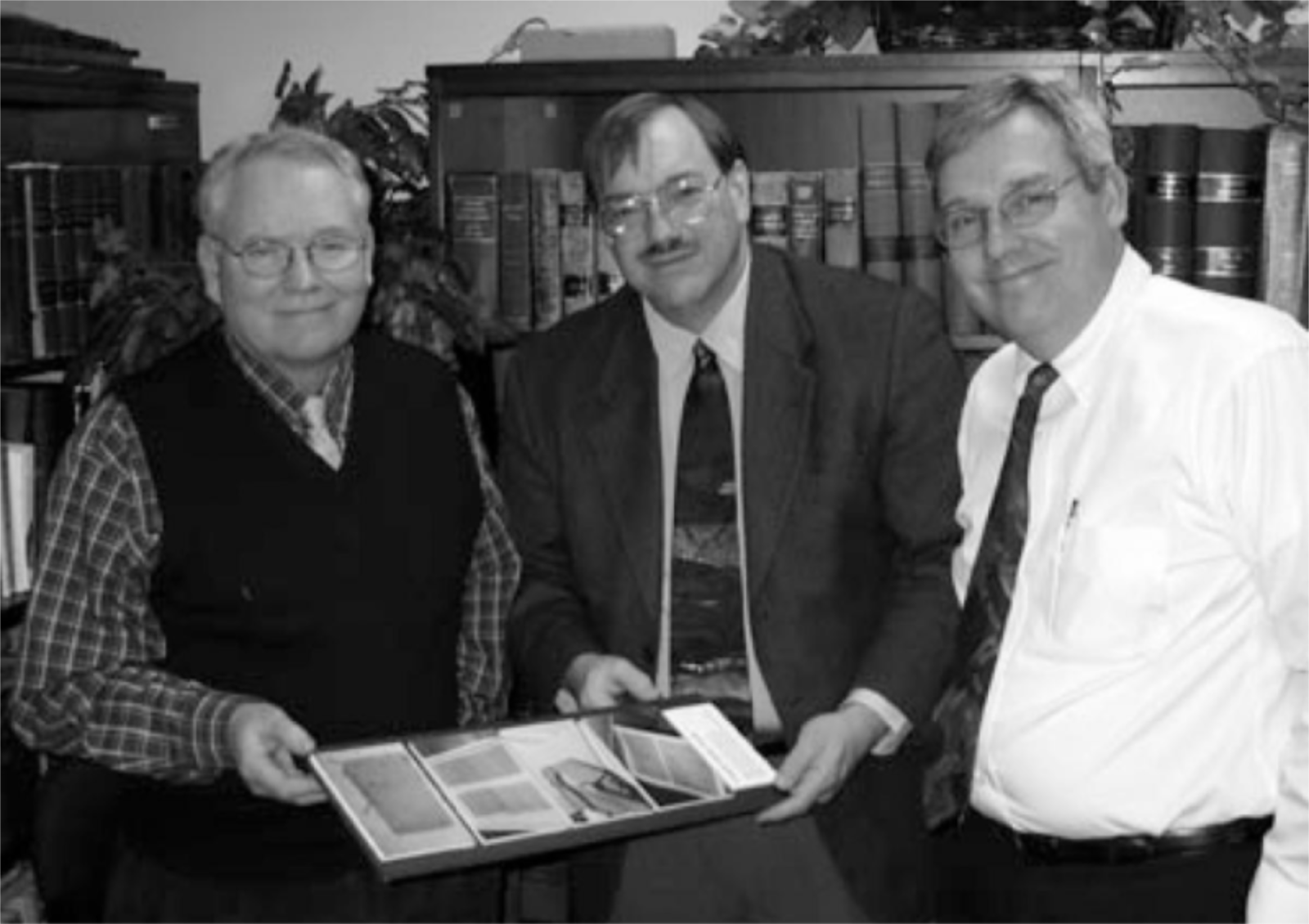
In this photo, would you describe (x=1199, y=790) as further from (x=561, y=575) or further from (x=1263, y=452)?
(x=561, y=575)

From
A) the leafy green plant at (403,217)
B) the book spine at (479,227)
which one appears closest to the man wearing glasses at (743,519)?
the leafy green plant at (403,217)

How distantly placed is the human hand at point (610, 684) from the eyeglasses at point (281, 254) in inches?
24.4

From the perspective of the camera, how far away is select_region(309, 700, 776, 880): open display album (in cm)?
179

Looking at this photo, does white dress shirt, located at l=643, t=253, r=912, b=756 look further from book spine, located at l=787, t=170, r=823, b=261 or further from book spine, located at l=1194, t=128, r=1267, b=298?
book spine, located at l=1194, t=128, r=1267, b=298

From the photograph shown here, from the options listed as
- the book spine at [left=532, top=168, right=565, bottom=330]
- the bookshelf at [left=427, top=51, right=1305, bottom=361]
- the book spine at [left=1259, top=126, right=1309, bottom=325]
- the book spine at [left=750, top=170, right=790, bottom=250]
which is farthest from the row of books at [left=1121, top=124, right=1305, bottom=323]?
the book spine at [left=532, top=168, right=565, bottom=330]

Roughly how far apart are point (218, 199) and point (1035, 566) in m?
1.12

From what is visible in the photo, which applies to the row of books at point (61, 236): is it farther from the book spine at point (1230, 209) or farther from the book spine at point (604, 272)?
the book spine at point (1230, 209)

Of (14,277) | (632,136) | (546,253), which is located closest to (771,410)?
(632,136)

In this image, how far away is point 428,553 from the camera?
2.19m

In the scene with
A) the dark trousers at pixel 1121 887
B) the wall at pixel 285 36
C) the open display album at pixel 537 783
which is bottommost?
the dark trousers at pixel 1121 887

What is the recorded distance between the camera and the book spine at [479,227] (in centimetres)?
341

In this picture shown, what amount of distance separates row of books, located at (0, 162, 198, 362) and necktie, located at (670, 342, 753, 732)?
55.2 inches

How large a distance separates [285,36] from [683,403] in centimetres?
218

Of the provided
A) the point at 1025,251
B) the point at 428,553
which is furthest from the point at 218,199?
the point at 1025,251
